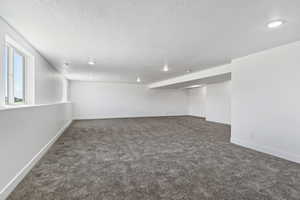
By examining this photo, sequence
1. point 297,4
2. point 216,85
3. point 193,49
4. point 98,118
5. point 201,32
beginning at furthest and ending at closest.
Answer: point 98,118 → point 216,85 → point 193,49 → point 201,32 → point 297,4

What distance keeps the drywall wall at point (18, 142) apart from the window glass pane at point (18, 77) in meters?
0.40

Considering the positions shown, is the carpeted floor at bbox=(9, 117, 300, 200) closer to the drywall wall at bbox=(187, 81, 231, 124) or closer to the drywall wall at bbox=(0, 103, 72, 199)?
the drywall wall at bbox=(0, 103, 72, 199)

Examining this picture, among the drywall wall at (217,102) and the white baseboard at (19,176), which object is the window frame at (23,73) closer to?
the white baseboard at (19,176)

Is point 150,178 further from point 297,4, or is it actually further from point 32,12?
point 297,4

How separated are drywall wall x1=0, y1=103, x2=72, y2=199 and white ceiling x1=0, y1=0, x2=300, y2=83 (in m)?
1.31

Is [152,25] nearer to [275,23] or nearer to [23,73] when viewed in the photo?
[275,23]

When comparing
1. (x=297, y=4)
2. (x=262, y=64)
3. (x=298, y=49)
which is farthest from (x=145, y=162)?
(x=298, y=49)

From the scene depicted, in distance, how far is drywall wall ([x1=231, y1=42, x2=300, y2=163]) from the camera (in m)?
3.01

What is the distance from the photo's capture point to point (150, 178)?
7.63 ft

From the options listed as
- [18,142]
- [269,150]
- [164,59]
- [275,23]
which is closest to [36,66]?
[18,142]

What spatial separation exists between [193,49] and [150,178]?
2731 mm

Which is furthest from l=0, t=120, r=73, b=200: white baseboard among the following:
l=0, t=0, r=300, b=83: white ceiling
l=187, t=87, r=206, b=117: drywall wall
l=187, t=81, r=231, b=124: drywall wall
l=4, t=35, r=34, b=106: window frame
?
l=187, t=87, r=206, b=117: drywall wall

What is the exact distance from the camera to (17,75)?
294 centimetres

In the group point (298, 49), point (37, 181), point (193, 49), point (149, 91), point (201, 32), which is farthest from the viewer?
point (149, 91)
